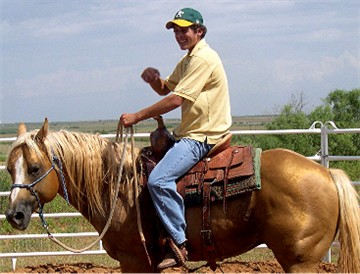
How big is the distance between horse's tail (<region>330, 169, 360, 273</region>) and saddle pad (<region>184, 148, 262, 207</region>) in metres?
0.61

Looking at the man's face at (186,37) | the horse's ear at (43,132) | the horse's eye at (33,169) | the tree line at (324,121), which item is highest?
the man's face at (186,37)

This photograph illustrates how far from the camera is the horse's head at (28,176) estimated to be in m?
4.33

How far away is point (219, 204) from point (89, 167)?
1.07m

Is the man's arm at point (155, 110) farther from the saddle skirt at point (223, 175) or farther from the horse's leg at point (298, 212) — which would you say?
the horse's leg at point (298, 212)

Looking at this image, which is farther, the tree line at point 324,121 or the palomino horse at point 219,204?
the tree line at point 324,121

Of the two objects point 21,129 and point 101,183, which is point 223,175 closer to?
point 101,183

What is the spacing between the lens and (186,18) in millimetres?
4496

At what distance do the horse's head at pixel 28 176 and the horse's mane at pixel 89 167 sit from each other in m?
0.11

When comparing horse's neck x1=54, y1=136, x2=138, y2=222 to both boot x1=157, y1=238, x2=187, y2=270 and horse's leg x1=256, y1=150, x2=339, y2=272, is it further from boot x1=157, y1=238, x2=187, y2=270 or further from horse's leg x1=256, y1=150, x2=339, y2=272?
horse's leg x1=256, y1=150, x2=339, y2=272

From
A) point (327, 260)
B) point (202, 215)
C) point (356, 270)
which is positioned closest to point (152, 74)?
point (202, 215)

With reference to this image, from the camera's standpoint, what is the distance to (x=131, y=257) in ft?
15.1

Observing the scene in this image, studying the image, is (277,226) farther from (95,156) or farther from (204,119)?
(95,156)

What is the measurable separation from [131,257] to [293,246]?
127 cm

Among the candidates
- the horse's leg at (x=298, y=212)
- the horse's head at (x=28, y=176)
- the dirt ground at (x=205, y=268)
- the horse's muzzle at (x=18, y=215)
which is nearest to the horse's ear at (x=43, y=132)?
the horse's head at (x=28, y=176)
